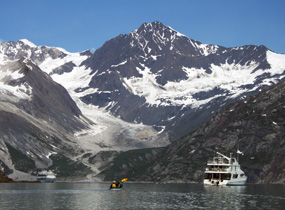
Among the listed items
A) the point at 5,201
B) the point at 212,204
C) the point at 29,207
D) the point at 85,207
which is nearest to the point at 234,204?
the point at 212,204

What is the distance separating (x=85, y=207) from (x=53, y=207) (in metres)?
7.95

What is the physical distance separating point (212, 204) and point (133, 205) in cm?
2075

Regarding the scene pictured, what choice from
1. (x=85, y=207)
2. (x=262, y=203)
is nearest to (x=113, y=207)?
(x=85, y=207)

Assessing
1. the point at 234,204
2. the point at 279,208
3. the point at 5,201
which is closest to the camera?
the point at 279,208

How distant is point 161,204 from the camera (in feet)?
453

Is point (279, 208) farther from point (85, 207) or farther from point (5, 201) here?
point (5, 201)

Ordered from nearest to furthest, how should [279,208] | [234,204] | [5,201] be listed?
[279,208] < [234,204] < [5,201]

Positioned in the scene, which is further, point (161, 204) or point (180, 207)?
point (161, 204)

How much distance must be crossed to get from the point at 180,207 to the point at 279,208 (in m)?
23.9

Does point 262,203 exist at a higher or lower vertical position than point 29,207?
higher

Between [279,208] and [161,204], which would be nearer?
[279,208]

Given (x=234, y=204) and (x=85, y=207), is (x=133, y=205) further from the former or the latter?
(x=234, y=204)

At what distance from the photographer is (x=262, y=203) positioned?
138 metres

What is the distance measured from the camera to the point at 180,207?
129125 millimetres
